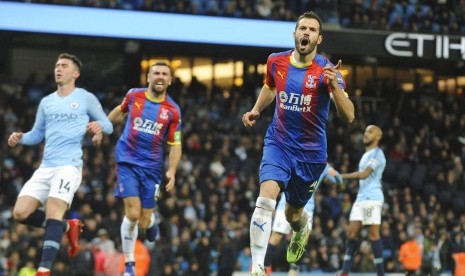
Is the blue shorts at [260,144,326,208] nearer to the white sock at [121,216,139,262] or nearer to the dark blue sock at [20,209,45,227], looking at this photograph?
the white sock at [121,216,139,262]

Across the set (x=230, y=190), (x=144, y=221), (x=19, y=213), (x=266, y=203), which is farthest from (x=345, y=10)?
(x=266, y=203)

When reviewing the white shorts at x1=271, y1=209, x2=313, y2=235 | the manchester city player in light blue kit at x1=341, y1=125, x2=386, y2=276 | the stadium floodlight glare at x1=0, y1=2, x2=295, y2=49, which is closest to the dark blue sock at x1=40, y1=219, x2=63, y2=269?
the white shorts at x1=271, y1=209, x2=313, y2=235

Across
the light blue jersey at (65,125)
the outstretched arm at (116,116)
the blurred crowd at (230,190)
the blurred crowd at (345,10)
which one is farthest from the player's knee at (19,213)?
the blurred crowd at (345,10)

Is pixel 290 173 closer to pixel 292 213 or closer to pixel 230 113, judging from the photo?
pixel 292 213

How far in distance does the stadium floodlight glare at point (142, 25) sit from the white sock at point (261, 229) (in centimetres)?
1590

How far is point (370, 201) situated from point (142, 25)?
38.1 feet

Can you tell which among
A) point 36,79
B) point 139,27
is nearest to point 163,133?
point 139,27

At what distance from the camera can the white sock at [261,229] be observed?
897 centimetres

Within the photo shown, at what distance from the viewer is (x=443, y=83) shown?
3216 cm

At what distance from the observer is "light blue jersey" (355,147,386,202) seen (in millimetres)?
14305

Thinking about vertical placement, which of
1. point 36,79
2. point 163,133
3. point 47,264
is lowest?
point 47,264

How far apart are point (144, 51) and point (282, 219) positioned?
16.3 m

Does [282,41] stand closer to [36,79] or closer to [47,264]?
[36,79]

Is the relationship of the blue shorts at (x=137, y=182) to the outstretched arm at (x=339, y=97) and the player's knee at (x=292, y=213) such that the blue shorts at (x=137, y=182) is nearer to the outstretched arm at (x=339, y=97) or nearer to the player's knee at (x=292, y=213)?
the player's knee at (x=292, y=213)
